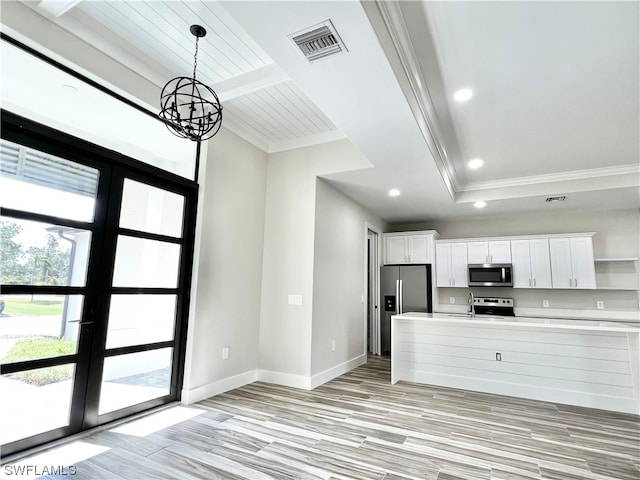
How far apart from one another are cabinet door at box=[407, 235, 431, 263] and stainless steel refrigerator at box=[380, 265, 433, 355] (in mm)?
206

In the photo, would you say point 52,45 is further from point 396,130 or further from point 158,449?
point 158,449

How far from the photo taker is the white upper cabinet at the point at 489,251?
5.89 meters

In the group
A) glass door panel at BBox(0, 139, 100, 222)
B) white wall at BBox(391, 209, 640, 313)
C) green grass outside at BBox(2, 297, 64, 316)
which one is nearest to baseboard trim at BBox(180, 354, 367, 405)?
green grass outside at BBox(2, 297, 64, 316)

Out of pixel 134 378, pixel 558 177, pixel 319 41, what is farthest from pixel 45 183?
pixel 558 177

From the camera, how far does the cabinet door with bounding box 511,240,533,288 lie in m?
5.69

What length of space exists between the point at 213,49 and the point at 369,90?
1344 mm

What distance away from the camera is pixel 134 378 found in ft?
9.75

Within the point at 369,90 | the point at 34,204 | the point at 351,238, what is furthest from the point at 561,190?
the point at 34,204

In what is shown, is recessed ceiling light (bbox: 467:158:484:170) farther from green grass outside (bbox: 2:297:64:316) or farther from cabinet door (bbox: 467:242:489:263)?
green grass outside (bbox: 2:297:64:316)

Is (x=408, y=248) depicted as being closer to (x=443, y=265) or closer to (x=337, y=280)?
(x=443, y=265)

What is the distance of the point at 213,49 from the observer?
2740 mm

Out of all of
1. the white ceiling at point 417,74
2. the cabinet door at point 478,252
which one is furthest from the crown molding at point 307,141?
the cabinet door at point 478,252

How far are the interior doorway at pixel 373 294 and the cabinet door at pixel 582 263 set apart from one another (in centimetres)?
317

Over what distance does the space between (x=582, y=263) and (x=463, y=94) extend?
4132 mm
